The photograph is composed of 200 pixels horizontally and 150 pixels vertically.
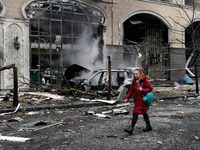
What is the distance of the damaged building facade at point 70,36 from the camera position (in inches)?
577

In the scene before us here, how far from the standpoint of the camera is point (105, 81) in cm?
1124

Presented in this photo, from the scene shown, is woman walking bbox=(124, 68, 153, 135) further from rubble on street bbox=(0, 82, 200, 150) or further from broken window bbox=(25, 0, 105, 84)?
broken window bbox=(25, 0, 105, 84)

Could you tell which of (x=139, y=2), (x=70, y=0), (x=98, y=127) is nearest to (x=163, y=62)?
(x=139, y=2)

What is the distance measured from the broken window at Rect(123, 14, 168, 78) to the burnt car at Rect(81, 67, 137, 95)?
8963 mm

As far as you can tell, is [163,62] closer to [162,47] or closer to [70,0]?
[162,47]

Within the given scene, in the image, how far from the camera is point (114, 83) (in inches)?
457

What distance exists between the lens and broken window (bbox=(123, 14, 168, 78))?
21141 millimetres

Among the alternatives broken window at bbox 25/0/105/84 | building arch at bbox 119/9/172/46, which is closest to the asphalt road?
broken window at bbox 25/0/105/84

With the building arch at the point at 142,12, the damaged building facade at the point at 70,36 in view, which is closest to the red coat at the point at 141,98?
the damaged building facade at the point at 70,36

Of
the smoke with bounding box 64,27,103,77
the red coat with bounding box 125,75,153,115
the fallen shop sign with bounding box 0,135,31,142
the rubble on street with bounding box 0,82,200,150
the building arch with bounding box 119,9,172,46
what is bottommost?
the rubble on street with bounding box 0,82,200,150

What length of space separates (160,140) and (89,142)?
1294 mm

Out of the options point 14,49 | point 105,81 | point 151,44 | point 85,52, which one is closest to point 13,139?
point 105,81

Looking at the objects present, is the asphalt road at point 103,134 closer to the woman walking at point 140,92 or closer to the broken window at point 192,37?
the woman walking at point 140,92

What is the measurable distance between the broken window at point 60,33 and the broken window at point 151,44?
4.90m
